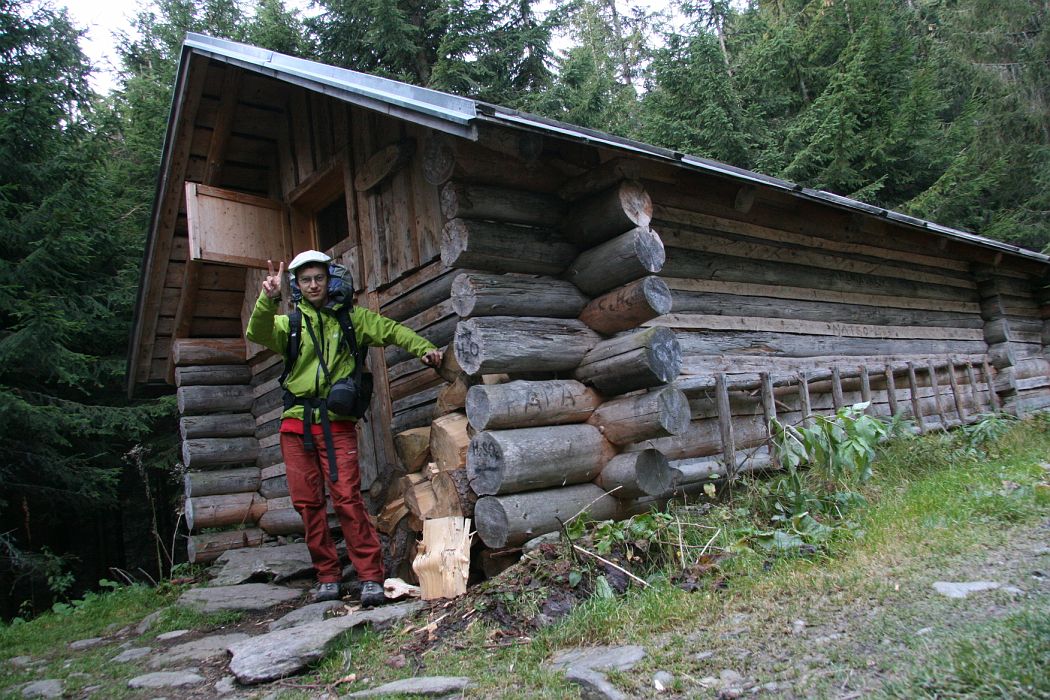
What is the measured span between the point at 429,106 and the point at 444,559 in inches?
111

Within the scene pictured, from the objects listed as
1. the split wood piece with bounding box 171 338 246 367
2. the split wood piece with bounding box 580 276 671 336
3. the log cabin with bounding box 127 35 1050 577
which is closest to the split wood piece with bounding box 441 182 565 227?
the log cabin with bounding box 127 35 1050 577

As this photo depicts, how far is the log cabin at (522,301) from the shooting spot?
4.99m

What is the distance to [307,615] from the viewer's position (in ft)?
16.0

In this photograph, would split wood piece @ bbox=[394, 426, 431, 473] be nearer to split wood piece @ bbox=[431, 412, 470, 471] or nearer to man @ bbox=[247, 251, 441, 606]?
split wood piece @ bbox=[431, 412, 470, 471]

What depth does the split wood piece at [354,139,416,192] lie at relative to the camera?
6.30 m

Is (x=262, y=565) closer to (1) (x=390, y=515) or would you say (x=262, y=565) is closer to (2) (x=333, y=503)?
(1) (x=390, y=515)

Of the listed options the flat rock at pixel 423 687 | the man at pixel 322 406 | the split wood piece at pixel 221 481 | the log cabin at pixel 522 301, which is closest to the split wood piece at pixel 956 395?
the log cabin at pixel 522 301

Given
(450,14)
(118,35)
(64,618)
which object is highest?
(118,35)

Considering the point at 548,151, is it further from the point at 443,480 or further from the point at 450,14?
the point at 450,14

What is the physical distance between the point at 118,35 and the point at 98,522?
13.7 meters

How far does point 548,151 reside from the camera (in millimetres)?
5289

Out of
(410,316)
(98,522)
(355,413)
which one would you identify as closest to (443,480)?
(355,413)

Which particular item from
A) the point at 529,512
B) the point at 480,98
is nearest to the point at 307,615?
the point at 529,512

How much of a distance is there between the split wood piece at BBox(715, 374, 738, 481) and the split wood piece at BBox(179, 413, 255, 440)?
6.08 meters
